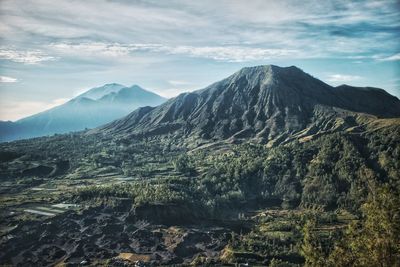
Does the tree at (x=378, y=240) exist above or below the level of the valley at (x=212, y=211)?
above

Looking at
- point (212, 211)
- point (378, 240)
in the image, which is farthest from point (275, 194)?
point (378, 240)

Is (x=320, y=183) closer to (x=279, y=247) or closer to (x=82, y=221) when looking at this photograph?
(x=279, y=247)

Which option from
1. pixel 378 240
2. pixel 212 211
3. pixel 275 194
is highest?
pixel 378 240

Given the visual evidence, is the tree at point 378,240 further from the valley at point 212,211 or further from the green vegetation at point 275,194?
the green vegetation at point 275,194

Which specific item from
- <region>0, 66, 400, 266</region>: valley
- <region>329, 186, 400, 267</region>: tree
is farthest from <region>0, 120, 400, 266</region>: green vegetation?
<region>329, 186, 400, 267</region>: tree

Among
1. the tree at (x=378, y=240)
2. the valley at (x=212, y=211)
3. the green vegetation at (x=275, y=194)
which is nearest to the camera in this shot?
the tree at (x=378, y=240)

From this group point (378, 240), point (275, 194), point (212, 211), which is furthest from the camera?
point (275, 194)

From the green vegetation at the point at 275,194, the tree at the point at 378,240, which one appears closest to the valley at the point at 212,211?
the green vegetation at the point at 275,194

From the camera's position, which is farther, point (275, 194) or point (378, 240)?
point (275, 194)

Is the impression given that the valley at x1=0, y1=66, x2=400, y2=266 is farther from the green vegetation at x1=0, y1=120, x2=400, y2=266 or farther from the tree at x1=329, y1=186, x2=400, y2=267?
the tree at x1=329, y1=186, x2=400, y2=267

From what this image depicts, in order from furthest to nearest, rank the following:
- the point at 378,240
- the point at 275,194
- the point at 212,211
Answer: the point at 275,194
the point at 212,211
the point at 378,240

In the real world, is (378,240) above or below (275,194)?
above

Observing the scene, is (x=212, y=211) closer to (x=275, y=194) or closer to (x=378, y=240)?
(x=275, y=194)
